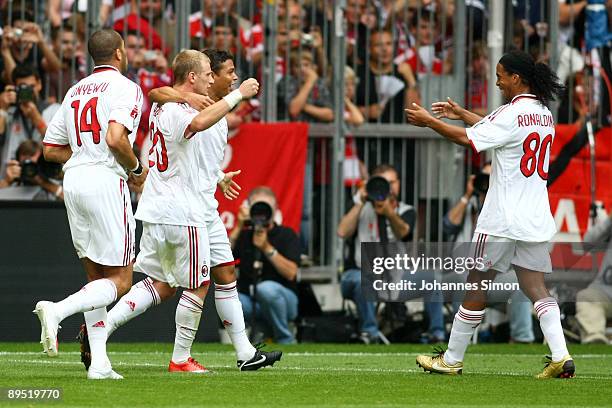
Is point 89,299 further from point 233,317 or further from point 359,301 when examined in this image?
point 359,301

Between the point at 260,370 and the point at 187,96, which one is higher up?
the point at 187,96

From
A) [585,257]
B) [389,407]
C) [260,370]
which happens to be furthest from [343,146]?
[389,407]

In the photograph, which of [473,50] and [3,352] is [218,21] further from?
[3,352]

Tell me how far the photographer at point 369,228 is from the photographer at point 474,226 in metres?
0.50

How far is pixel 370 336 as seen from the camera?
50.0 feet

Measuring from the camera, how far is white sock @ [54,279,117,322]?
9.13m

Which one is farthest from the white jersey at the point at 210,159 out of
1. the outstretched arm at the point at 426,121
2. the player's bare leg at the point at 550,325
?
the player's bare leg at the point at 550,325

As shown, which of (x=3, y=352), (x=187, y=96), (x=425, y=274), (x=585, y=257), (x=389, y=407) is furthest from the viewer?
(x=585, y=257)

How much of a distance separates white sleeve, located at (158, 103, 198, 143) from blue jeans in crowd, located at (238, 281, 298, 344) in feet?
17.4

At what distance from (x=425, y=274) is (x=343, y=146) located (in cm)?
259

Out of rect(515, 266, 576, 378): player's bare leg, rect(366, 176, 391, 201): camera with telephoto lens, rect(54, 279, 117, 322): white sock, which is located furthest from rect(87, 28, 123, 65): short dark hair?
rect(366, 176, 391, 201): camera with telephoto lens

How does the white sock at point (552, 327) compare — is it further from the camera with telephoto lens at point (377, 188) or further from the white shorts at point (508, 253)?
the camera with telephoto lens at point (377, 188)

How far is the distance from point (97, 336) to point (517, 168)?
10.5 ft

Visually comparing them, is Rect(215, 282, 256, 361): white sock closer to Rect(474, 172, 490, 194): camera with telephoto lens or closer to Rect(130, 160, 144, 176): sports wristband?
Rect(130, 160, 144, 176): sports wristband
